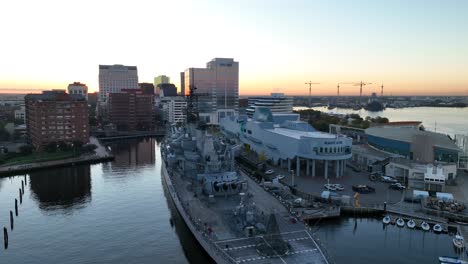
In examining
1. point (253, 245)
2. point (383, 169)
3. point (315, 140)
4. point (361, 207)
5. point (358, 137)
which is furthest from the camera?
point (358, 137)

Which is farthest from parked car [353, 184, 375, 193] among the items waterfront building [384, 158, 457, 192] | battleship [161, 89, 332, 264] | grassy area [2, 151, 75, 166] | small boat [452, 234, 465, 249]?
grassy area [2, 151, 75, 166]

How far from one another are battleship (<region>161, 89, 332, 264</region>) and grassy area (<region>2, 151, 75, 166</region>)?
29.7 meters

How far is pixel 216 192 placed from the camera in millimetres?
33219

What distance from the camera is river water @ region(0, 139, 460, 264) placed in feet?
93.1

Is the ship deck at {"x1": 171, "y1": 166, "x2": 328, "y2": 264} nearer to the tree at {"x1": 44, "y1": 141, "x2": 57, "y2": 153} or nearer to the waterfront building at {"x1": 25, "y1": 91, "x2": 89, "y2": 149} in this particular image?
the tree at {"x1": 44, "y1": 141, "x2": 57, "y2": 153}

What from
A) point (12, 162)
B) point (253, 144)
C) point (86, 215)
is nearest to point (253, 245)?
point (86, 215)

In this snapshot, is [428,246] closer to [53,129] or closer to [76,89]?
[53,129]

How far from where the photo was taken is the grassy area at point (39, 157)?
6084 cm

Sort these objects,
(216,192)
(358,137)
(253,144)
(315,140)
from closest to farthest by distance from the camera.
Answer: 1. (216,192)
2. (315,140)
3. (253,144)
4. (358,137)

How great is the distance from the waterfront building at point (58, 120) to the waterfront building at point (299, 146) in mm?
33203

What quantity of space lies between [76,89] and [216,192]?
162 meters

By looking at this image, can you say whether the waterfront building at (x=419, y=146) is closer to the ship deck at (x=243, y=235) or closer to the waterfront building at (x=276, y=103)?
the ship deck at (x=243, y=235)

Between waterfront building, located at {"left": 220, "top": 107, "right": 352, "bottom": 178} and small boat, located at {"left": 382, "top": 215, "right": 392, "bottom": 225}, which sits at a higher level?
waterfront building, located at {"left": 220, "top": 107, "right": 352, "bottom": 178}

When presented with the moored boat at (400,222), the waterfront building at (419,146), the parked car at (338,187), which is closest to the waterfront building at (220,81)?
the waterfront building at (419,146)
